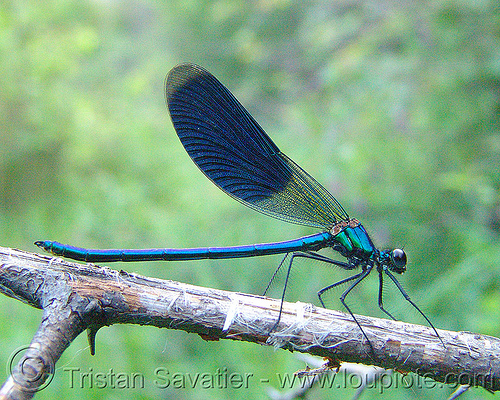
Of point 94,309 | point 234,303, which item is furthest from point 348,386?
point 94,309

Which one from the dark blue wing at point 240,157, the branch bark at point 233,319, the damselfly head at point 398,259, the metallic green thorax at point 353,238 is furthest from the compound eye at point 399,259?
the branch bark at point 233,319

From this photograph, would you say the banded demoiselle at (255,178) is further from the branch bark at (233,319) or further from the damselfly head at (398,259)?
the branch bark at (233,319)

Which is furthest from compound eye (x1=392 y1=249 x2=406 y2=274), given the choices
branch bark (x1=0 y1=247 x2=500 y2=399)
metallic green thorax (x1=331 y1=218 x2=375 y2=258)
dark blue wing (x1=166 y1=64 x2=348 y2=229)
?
branch bark (x1=0 y1=247 x2=500 y2=399)

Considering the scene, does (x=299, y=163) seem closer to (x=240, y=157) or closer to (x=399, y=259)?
(x=240, y=157)

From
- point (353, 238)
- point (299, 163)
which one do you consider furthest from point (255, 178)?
point (299, 163)

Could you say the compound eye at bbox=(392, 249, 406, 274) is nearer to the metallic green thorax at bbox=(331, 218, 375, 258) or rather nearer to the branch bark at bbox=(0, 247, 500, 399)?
the metallic green thorax at bbox=(331, 218, 375, 258)
